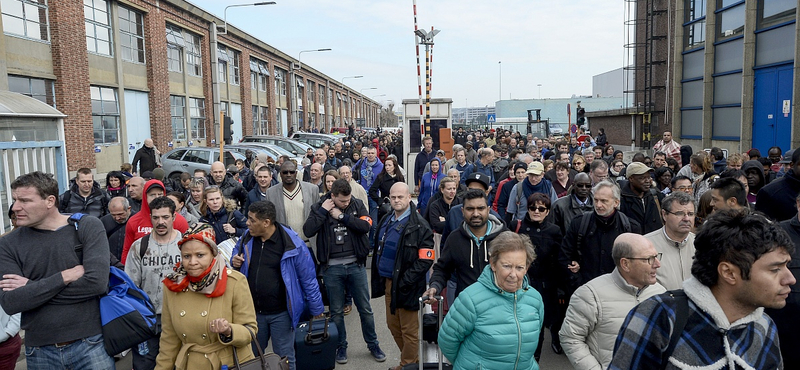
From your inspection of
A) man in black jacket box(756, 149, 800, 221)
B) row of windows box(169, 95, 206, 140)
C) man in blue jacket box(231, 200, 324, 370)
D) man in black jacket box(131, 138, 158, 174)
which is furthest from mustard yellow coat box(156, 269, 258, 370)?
row of windows box(169, 95, 206, 140)

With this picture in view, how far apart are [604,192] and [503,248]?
2060 millimetres

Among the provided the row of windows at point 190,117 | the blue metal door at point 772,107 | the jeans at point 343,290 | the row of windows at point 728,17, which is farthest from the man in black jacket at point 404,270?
the row of windows at point 190,117

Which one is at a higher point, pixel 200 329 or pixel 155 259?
pixel 155 259

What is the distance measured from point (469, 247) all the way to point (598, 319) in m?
1.51

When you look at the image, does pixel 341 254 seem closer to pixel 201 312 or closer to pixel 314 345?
pixel 314 345

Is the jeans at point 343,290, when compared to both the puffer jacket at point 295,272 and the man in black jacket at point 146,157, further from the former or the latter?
the man in black jacket at point 146,157

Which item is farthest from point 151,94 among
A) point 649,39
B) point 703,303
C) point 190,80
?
point 703,303

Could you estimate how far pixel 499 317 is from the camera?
3424 millimetres

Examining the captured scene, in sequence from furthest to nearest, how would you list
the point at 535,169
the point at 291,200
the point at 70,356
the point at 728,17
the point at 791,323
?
the point at 728,17, the point at 535,169, the point at 291,200, the point at 70,356, the point at 791,323

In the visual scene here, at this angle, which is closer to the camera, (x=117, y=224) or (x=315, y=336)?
(x=315, y=336)

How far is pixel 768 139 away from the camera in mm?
17453

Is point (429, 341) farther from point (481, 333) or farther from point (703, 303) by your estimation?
point (703, 303)

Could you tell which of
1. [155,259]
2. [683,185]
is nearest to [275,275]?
[155,259]

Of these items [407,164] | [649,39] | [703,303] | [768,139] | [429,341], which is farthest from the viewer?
[649,39]
